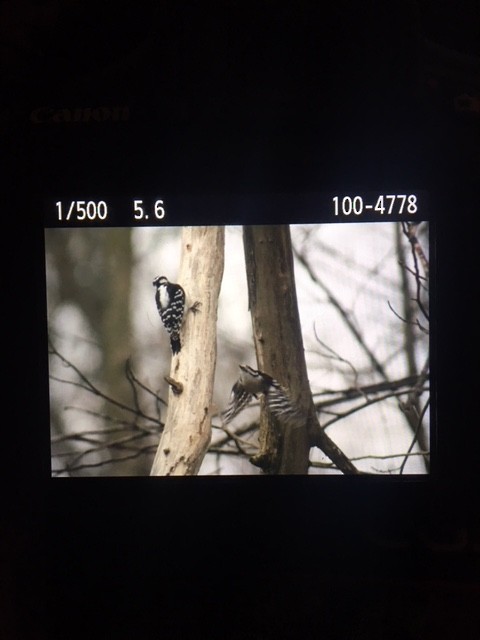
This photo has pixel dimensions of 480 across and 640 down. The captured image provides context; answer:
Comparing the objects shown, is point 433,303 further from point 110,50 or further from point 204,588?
point 110,50

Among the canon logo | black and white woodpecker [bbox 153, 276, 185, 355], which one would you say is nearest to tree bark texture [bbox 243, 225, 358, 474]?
black and white woodpecker [bbox 153, 276, 185, 355]

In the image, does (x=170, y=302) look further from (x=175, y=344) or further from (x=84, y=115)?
(x=84, y=115)

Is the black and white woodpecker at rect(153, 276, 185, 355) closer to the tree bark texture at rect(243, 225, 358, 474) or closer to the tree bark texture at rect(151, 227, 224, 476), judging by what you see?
the tree bark texture at rect(151, 227, 224, 476)

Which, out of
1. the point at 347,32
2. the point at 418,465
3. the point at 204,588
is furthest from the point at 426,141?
the point at 204,588

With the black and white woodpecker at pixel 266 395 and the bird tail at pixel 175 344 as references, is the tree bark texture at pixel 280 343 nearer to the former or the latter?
the black and white woodpecker at pixel 266 395

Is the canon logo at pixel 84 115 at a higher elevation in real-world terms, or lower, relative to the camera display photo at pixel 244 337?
higher

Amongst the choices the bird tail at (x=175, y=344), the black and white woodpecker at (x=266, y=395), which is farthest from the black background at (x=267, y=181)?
the bird tail at (x=175, y=344)
